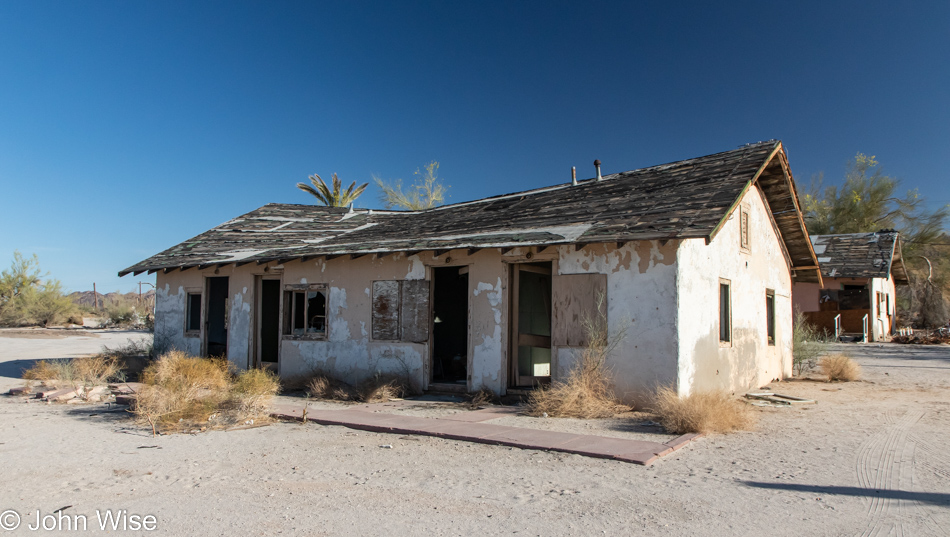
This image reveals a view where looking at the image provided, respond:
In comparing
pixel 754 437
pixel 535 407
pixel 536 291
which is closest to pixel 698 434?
pixel 754 437

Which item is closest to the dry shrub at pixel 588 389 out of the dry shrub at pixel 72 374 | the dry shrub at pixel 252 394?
the dry shrub at pixel 252 394

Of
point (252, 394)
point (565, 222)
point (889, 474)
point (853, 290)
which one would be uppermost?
point (565, 222)

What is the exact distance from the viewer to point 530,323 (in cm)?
1226

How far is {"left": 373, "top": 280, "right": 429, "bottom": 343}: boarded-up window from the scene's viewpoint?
37.7 ft

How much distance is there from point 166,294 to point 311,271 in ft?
16.6

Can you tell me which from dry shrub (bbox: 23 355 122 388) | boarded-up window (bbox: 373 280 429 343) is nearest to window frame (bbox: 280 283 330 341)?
boarded-up window (bbox: 373 280 429 343)

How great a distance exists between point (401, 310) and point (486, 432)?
4.72m

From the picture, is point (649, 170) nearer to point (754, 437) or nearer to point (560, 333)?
point (560, 333)

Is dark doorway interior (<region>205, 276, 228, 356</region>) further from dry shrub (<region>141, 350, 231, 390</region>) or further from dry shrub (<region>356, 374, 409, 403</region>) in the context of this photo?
dry shrub (<region>356, 374, 409, 403</region>)

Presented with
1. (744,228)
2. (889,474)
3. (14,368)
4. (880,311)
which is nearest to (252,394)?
(889,474)

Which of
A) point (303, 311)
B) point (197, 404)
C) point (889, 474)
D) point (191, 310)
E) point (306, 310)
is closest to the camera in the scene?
point (889, 474)

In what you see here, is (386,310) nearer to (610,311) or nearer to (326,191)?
(610,311)

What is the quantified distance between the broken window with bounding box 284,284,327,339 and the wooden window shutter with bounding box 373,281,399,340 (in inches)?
55.9

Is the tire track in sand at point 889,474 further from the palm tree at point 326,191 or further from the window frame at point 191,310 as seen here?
the palm tree at point 326,191
